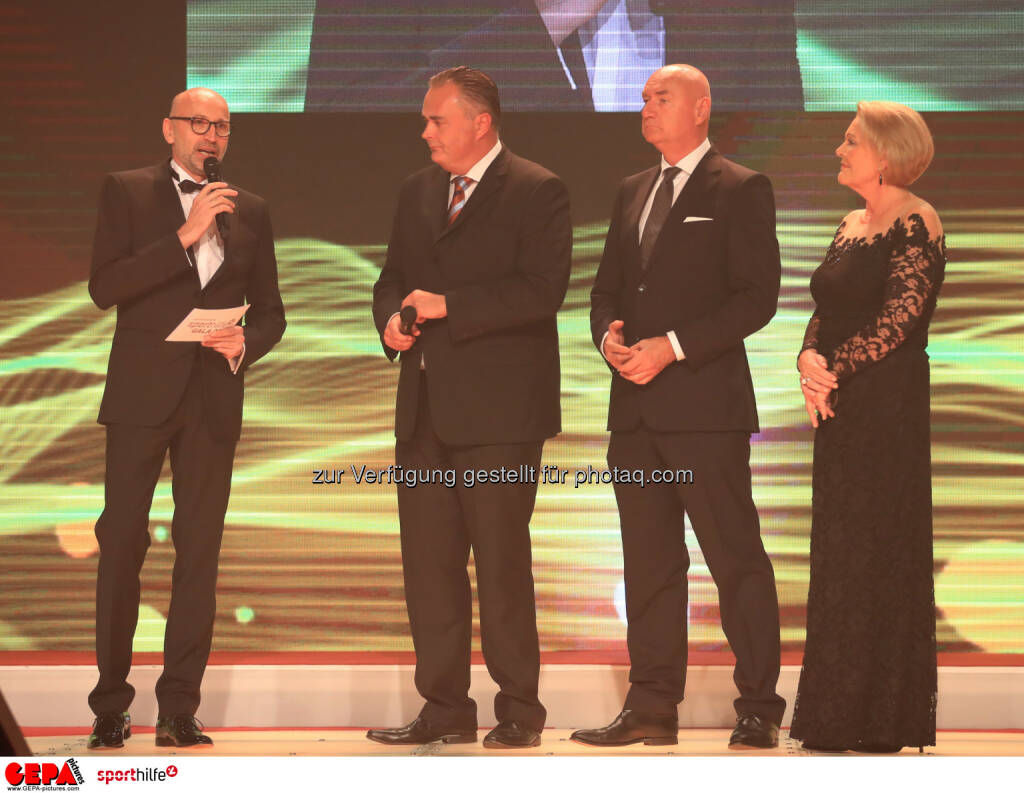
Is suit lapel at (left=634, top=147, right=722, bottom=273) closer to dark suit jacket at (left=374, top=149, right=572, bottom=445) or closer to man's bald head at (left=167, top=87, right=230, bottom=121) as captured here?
dark suit jacket at (left=374, top=149, right=572, bottom=445)

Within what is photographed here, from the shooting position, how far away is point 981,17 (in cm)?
450

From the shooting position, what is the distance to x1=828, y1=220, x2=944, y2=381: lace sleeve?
3.51 metres

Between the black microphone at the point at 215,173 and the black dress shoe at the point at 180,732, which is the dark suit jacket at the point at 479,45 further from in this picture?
the black dress shoe at the point at 180,732

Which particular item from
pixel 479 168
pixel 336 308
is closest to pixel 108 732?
pixel 336 308

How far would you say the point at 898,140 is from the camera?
11.9 ft

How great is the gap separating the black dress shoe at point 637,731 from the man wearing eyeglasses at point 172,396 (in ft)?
3.66

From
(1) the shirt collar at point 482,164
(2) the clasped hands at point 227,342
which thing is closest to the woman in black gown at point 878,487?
(1) the shirt collar at point 482,164

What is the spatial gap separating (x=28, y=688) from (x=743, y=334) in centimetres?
256

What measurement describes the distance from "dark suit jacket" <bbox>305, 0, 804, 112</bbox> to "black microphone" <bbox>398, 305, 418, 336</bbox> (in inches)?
46.5

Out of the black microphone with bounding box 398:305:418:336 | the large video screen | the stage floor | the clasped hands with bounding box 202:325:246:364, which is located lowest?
the stage floor

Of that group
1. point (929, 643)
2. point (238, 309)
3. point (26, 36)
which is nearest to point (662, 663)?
point (929, 643)

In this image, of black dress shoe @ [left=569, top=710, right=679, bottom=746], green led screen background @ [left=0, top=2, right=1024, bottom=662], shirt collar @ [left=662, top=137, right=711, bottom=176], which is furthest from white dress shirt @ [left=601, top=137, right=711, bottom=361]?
black dress shoe @ [left=569, top=710, right=679, bottom=746]

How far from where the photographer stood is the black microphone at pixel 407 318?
368 cm
